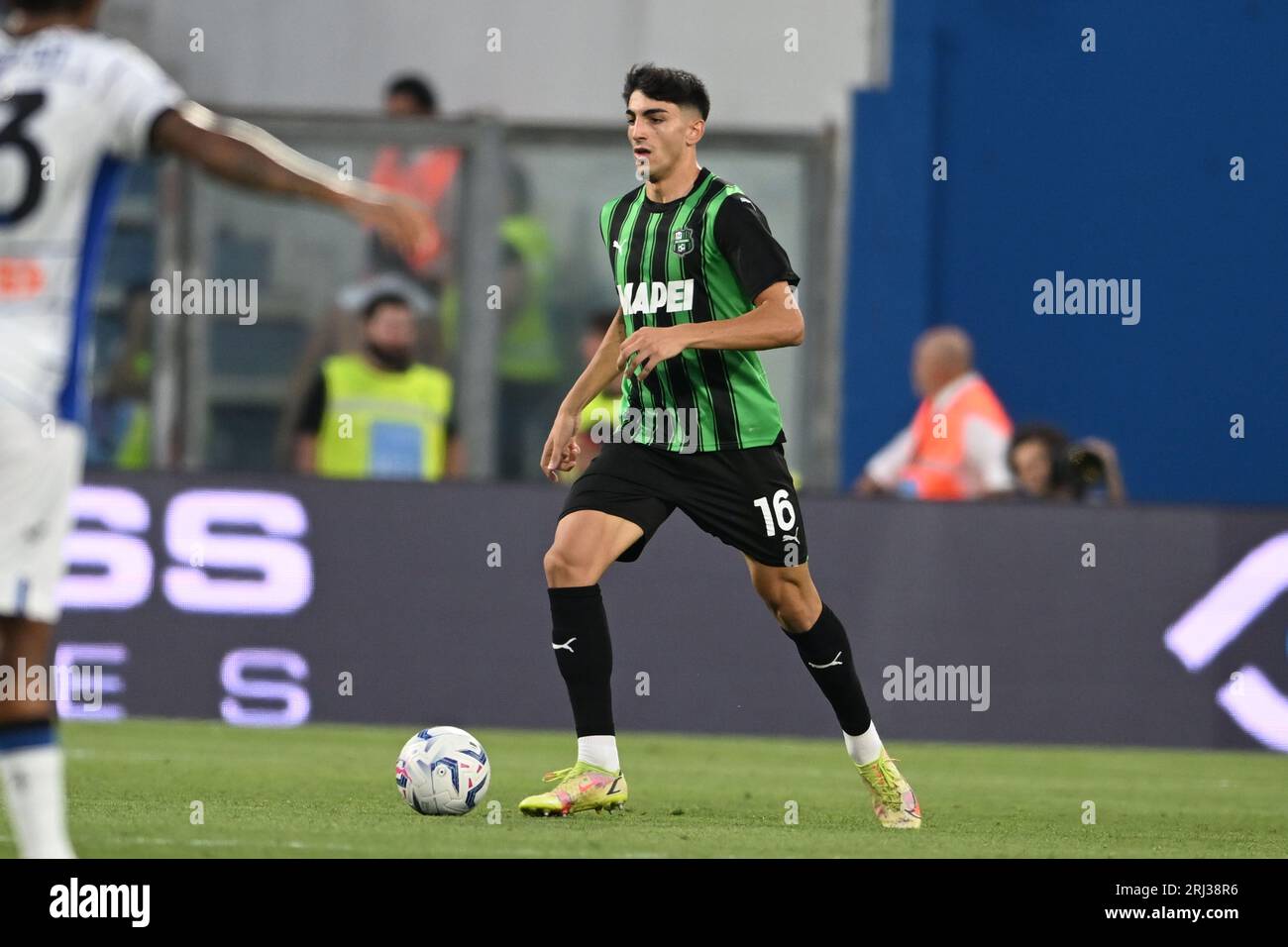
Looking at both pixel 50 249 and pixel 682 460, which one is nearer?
pixel 50 249

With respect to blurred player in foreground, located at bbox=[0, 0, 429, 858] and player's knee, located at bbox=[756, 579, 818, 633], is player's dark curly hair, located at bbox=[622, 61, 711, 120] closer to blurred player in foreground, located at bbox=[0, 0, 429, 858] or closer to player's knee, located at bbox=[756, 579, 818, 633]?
player's knee, located at bbox=[756, 579, 818, 633]

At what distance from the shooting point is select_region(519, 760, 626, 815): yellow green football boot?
23.1 ft

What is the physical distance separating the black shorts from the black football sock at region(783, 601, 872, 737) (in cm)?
27

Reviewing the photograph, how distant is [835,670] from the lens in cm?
727

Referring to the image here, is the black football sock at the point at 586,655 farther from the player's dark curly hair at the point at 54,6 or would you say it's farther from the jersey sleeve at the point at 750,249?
the player's dark curly hair at the point at 54,6

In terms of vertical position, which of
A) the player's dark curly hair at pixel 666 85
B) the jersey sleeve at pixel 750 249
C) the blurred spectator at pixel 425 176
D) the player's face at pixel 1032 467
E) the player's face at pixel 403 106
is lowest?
the player's face at pixel 1032 467

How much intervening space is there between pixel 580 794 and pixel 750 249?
5.63 feet

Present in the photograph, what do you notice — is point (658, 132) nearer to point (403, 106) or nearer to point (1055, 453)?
point (1055, 453)

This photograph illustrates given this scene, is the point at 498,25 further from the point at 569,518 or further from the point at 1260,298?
the point at 569,518

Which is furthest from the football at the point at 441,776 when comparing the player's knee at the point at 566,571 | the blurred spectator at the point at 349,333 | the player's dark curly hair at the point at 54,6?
the blurred spectator at the point at 349,333

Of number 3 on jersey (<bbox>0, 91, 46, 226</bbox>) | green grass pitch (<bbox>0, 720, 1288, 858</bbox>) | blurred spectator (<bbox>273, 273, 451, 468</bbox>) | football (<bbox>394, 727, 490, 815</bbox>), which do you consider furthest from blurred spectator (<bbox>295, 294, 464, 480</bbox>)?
number 3 on jersey (<bbox>0, 91, 46, 226</bbox>)

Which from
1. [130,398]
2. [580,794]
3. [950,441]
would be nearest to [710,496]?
[580,794]

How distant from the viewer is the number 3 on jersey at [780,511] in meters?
7.12
